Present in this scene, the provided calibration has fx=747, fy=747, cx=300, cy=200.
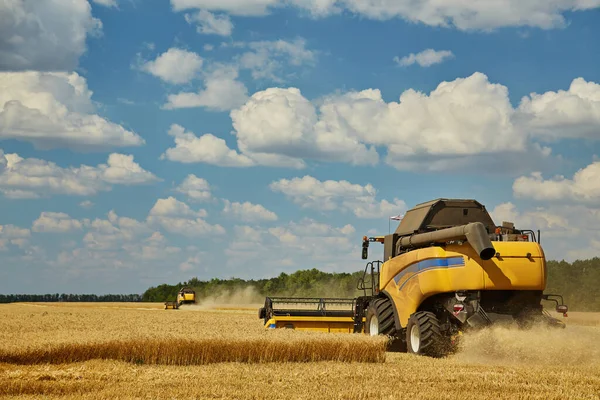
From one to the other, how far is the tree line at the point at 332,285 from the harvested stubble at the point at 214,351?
610 cm

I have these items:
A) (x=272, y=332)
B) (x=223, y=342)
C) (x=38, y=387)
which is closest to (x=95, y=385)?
(x=38, y=387)

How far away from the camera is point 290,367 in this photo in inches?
562

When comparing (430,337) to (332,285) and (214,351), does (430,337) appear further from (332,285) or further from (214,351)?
(332,285)

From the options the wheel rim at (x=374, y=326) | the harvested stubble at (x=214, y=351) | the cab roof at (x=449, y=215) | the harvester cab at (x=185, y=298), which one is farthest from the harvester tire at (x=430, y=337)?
the harvester cab at (x=185, y=298)

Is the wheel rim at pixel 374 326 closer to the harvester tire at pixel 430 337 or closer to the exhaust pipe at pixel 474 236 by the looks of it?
the harvester tire at pixel 430 337

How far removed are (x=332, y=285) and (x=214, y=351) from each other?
5772 centimetres

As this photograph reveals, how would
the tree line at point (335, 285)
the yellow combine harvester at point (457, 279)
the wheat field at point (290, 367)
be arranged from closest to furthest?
the wheat field at point (290, 367) < the yellow combine harvester at point (457, 279) < the tree line at point (335, 285)

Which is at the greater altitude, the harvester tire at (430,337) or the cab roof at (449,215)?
the cab roof at (449,215)

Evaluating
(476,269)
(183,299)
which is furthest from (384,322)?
(183,299)

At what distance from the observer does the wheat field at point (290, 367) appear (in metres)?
11.2

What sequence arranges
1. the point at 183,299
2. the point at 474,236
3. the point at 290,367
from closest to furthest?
the point at 290,367 < the point at 474,236 < the point at 183,299

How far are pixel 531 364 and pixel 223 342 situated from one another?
20.2 feet

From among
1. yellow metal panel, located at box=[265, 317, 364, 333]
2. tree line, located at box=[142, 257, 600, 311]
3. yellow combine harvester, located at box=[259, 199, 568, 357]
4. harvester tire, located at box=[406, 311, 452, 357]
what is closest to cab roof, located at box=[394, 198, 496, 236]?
yellow combine harvester, located at box=[259, 199, 568, 357]

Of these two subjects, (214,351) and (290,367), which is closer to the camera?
(290,367)
